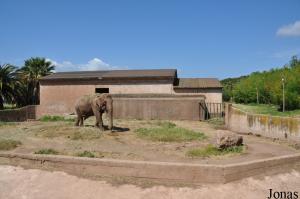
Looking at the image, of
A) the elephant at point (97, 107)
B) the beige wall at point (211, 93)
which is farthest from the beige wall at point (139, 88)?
the elephant at point (97, 107)

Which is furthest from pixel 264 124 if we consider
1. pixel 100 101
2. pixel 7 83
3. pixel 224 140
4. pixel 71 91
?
pixel 7 83

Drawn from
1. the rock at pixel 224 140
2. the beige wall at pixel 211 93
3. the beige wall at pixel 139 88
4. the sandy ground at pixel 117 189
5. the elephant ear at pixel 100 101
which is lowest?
the sandy ground at pixel 117 189

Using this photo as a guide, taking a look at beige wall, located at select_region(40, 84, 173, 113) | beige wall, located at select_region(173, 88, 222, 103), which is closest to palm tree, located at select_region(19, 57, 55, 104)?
beige wall, located at select_region(40, 84, 173, 113)

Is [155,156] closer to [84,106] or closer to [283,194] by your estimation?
[283,194]

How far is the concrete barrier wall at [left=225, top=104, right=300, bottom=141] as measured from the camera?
12188mm

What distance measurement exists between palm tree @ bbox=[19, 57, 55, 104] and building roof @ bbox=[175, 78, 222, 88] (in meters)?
17.9

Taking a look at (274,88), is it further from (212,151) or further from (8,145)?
(8,145)

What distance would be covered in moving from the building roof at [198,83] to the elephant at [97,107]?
1290cm

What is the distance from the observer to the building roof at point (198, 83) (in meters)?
26.2

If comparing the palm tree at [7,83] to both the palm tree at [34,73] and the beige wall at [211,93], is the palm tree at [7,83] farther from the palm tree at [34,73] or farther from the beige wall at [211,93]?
the beige wall at [211,93]

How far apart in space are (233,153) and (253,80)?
170 feet

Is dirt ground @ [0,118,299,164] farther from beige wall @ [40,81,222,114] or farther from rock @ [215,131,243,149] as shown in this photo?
beige wall @ [40,81,222,114]

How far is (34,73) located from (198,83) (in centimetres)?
2328

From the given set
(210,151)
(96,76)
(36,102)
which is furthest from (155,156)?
(36,102)
